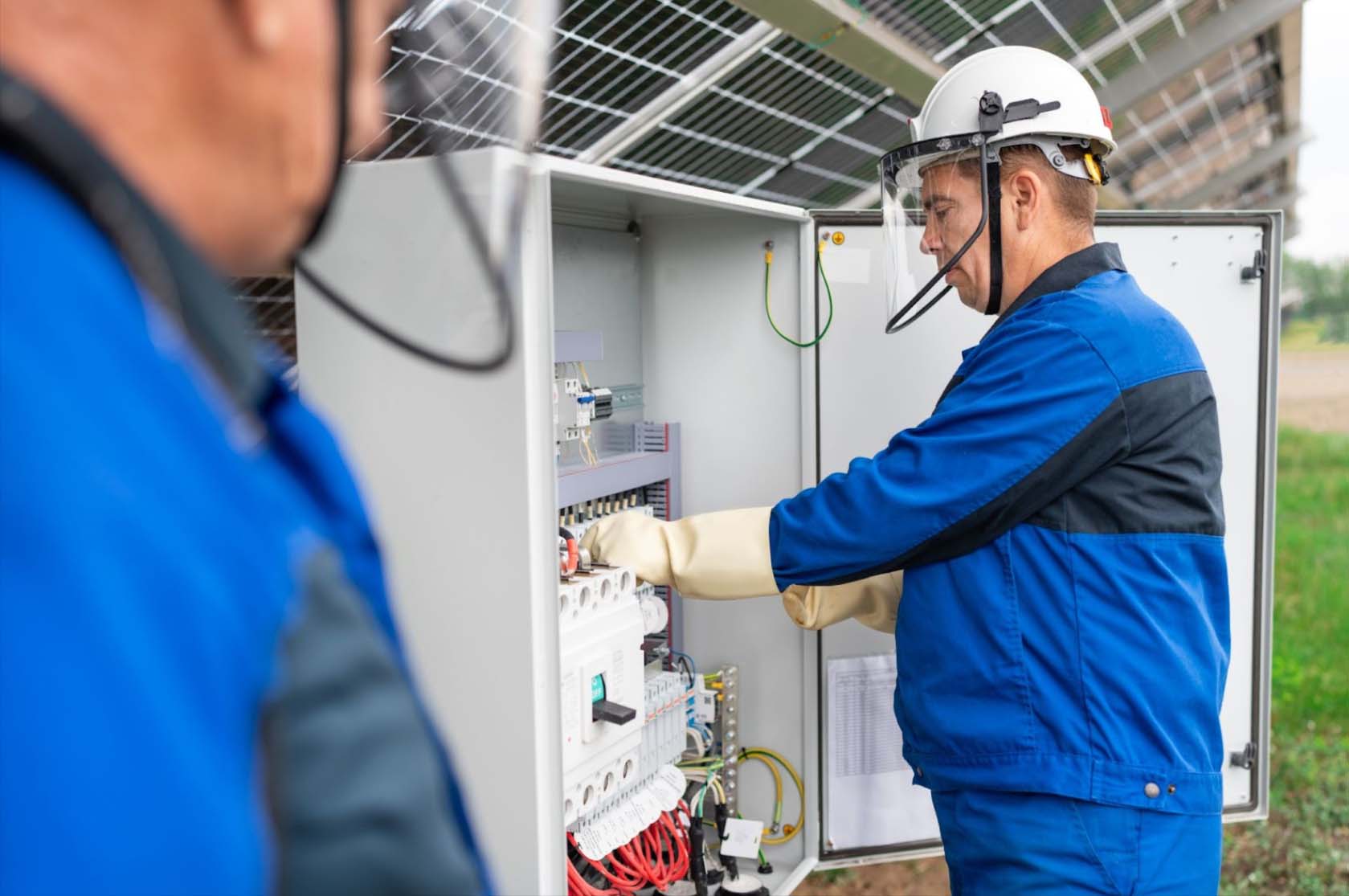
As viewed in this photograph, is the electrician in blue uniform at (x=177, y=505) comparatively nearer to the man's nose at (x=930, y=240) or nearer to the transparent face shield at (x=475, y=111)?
the transparent face shield at (x=475, y=111)

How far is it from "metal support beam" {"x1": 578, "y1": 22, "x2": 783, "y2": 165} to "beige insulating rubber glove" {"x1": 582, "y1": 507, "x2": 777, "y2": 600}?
2359mm

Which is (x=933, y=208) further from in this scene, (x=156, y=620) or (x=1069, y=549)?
(x=156, y=620)

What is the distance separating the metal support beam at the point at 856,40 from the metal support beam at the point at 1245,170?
890 cm

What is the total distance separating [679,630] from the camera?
8.17 feet

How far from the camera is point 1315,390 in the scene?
1454 cm

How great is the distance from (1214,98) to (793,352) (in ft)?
27.5

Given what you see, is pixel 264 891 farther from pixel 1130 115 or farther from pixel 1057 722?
pixel 1130 115

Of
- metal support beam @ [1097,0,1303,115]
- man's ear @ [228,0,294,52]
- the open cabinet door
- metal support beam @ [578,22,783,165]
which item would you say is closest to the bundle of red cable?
the open cabinet door

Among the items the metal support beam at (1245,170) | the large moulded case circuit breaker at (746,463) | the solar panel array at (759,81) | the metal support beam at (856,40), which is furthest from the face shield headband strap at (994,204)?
the metal support beam at (1245,170)

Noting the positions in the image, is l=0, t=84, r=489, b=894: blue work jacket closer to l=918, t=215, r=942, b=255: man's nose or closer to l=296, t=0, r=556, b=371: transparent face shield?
l=296, t=0, r=556, b=371: transparent face shield

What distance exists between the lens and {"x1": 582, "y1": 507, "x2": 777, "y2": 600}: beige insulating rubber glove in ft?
6.14

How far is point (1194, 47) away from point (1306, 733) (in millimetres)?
3764

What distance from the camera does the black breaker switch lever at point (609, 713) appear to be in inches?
68.8

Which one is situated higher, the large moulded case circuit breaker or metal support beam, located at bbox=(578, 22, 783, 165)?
metal support beam, located at bbox=(578, 22, 783, 165)
